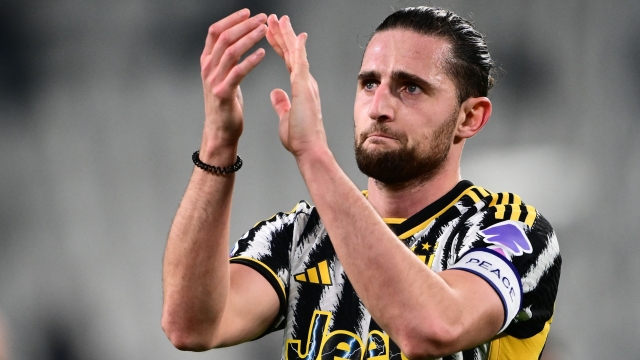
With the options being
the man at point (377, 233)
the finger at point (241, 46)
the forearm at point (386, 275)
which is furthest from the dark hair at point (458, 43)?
the forearm at point (386, 275)

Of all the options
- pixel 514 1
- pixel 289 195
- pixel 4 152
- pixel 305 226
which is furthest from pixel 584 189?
pixel 4 152

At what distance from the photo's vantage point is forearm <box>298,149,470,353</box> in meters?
1.48

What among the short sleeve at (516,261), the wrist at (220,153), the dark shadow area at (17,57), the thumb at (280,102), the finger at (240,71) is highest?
the dark shadow area at (17,57)

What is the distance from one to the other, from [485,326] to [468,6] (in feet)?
9.26

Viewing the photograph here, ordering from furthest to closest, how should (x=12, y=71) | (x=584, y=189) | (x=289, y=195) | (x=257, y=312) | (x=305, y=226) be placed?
(x=12, y=71) < (x=289, y=195) < (x=584, y=189) < (x=305, y=226) < (x=257, y=312)

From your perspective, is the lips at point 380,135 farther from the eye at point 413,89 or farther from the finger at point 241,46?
the finger at point 241,46

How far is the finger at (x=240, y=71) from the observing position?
63.6 inches

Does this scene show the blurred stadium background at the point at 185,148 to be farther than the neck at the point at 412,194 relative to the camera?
Yes

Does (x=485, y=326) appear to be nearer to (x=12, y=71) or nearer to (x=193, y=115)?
(x=193, y=115)

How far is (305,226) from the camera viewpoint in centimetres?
219

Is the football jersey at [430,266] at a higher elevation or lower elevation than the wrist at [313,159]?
lower

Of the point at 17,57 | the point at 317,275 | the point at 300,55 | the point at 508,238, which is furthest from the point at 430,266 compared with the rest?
the point at 17,57

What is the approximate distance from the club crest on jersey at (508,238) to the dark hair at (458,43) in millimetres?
488

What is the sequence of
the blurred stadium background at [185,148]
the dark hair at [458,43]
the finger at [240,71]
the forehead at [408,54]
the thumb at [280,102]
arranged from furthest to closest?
1. the blurred stadium background at [185,148]
2. the dark hair at [458,43]
3. the forehead at [408,54]
4. the thumb at [280,102]
5. the finger at [240,71]
